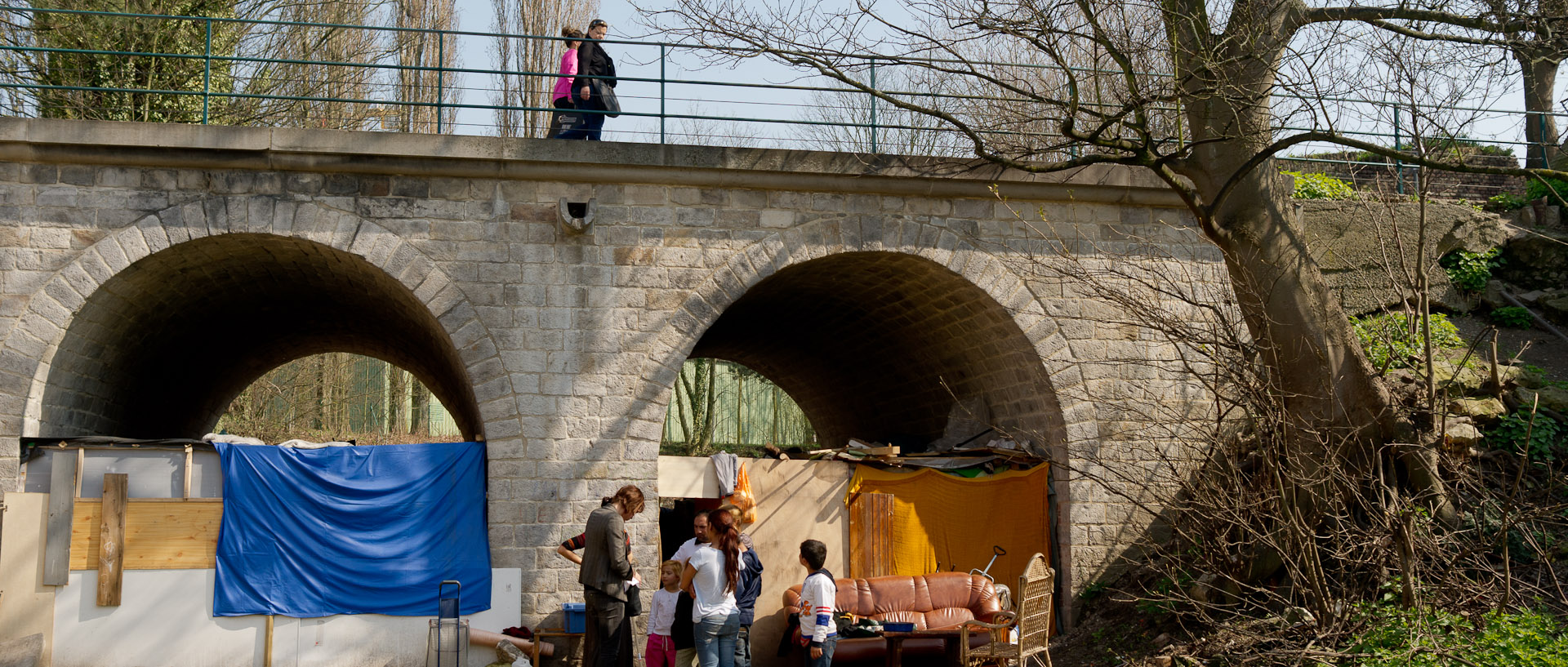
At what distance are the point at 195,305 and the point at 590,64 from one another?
4448 millimetres

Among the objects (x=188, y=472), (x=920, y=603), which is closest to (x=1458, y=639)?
(x=920, y=603)

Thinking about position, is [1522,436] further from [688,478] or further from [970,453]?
[688,478]

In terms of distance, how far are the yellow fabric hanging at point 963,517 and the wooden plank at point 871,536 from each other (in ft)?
0.21

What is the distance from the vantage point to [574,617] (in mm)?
9133

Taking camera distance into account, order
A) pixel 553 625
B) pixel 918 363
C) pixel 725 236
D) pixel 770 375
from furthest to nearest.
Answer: pixel 770 375 < pixel 918 363 < pixel 725 236 < pixel 553 625

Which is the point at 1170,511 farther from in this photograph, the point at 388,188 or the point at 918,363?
the point at 388,188

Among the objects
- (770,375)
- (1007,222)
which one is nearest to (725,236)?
(1007,222)

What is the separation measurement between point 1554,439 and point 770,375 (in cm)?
987

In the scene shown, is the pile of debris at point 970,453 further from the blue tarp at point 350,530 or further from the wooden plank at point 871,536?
the blue tarp at point 350,530

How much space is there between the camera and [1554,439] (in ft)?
32.8

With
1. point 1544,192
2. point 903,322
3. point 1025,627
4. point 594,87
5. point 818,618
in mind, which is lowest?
point 1025,627

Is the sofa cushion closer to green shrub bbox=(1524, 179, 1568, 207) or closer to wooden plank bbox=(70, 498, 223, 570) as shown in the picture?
wooden plank bbox=(70, 498, 223, 570)

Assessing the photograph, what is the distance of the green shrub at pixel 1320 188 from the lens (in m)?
13.2

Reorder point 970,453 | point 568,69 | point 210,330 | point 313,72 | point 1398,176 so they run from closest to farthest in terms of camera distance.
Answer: point 568,69 < point 970,453 < point 1398,176 < point 210,330 < point 313,72
